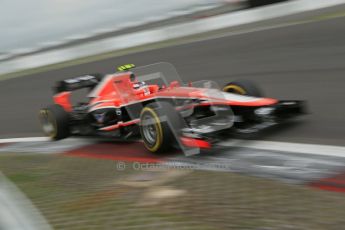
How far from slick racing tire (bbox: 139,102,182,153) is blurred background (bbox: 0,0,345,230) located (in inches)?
6.3

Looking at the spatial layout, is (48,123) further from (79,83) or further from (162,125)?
(162,125)

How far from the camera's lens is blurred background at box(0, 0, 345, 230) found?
362 centimetres

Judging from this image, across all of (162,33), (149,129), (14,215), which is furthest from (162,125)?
(162,33)

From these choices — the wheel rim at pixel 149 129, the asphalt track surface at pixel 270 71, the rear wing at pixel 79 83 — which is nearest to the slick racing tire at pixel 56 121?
the rear wing at pixel 79 83

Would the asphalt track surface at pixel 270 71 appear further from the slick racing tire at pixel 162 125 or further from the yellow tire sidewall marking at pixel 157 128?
the yellow tire sidewall marking at pixel 157 128

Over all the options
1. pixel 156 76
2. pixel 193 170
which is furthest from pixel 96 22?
pixel 193 170

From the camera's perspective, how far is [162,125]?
5.51 metres

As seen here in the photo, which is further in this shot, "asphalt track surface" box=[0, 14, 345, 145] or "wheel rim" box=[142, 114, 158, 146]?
"asphalt track surface" box=[0, 14, 345, 145]

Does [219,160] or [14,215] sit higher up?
[14,215]

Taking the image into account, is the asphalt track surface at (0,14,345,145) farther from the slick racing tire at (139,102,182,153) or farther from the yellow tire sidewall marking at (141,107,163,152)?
the yellow tire sidewall marking at (141,107,163,152)

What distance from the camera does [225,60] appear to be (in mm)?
10734

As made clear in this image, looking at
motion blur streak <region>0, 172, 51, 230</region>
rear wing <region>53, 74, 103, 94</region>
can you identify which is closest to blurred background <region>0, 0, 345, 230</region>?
motion blur streak <region>0, 172, 51, 230</region>

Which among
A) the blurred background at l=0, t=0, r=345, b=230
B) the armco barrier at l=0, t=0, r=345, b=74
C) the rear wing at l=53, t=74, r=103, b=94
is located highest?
the armco barrier at l=0, t=0, r=345, b=74

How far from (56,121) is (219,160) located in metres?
2.99
